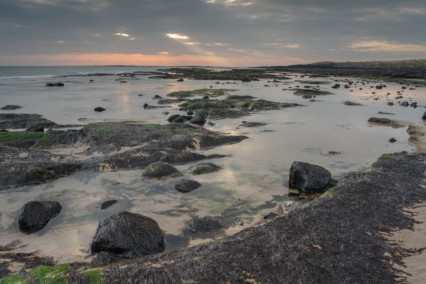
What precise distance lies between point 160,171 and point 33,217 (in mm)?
4108

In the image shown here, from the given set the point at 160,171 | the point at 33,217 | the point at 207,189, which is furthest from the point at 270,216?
the point at 33,217

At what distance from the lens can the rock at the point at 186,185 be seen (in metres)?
8.92

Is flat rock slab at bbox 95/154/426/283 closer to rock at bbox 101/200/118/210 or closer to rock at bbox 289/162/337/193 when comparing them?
rock at bbox 289/162/337/193

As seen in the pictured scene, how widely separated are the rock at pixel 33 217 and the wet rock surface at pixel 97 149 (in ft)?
9.22

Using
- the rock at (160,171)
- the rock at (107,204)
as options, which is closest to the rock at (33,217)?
the rock at (107,204)

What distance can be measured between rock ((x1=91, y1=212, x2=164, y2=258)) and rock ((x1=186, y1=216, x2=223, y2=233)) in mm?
868

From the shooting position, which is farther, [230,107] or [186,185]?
[230,107]

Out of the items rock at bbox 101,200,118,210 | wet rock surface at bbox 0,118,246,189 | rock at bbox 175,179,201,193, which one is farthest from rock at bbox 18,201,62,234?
rock at bbox 175,179,201,193

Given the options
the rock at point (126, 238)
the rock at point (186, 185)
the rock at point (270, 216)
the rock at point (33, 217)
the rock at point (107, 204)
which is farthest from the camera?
the rock at point (186, 185)

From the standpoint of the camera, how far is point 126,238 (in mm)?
5887

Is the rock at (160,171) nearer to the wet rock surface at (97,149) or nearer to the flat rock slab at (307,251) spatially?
the wet rock surface at (97,149)

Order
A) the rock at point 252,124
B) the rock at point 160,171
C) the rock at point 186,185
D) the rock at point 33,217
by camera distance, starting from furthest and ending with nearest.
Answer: the rock at point 252,124 < the rock at point 160,171 < the rock at point 186,185 < the rock at point 33,217

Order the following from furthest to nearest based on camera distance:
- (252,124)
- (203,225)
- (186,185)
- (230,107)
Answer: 1. (230,107)
2. (252,124)
3. (186,185)
4. (203,225)

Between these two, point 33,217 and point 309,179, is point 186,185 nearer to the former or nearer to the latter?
point 309,179
